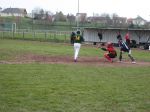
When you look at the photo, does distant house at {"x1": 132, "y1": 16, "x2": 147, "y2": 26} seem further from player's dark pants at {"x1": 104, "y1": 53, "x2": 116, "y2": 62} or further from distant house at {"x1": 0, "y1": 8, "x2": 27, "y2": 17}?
player's dark pants at {"x1": 104, "y1": 53, "x2": 116, "y2": 62}

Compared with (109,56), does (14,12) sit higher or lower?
higher

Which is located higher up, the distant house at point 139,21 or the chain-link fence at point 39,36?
the distant house at point 139,21

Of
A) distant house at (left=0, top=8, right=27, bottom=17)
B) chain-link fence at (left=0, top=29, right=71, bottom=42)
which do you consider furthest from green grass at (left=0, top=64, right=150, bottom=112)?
distant house at (left=0, top=8, right=27, bottom=17)

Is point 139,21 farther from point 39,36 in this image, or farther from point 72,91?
point 72,91

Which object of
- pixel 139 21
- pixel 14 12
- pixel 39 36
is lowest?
pixel 39 36

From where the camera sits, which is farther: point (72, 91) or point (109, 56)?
point (109, 56)

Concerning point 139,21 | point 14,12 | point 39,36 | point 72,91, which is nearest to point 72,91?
point 72,91

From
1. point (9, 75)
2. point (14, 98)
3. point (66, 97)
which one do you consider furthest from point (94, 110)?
point (9, 75)

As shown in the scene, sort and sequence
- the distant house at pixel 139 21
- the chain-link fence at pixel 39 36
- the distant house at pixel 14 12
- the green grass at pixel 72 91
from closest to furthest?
1. the green grass at pixel 72 91
2. the chain-link fence at pixel 39 36
3. the distant house at pixel 139 21
4. the distant house at pixel 14 12

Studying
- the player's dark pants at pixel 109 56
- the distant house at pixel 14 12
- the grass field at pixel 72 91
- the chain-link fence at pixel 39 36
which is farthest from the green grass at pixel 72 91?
the distant house at pixel 14 12

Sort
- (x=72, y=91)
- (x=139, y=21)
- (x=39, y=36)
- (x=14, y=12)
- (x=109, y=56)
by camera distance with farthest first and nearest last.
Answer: (x=14, y=12), (x=139, y=21), (x=39, y=36), (x=109, y=56), (x=72, y=91)

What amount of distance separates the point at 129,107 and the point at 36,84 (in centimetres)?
406

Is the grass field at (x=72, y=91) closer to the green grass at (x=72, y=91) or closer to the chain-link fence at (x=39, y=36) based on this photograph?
the green grass at (x=72, y=91)

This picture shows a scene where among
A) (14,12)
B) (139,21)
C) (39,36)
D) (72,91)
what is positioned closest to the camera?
(72,91)
